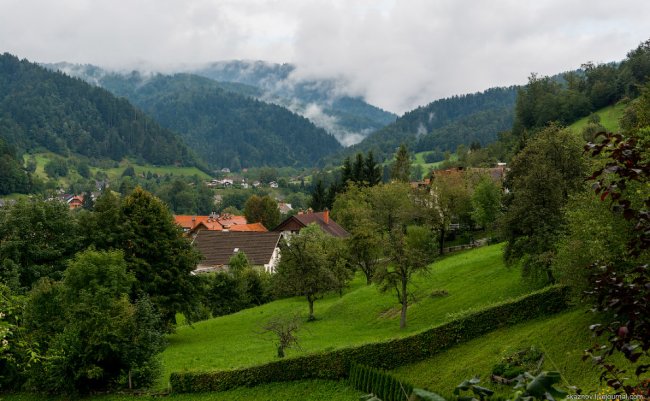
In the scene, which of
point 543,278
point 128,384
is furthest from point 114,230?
point 543,278

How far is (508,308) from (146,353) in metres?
19.2

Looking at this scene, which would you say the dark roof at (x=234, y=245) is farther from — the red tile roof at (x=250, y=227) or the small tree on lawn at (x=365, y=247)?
the red tile roof at (x=250, y=227)

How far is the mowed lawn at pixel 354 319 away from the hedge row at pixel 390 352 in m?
2.64

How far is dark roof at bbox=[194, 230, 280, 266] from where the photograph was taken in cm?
8219

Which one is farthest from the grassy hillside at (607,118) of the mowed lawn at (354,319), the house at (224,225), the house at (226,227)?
the mowed lawn at (354,319)

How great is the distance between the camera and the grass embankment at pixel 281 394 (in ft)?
89.2

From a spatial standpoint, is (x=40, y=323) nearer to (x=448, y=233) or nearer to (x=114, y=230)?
(x=114, y=230)

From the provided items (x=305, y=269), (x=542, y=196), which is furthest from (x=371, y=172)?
(x=542, y=196)

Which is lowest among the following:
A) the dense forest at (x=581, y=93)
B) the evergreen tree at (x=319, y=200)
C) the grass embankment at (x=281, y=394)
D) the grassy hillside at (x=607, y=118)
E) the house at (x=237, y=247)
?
the grass embankment at (x=281, y=394)

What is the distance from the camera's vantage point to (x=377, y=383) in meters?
24.2

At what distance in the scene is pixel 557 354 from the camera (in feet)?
79.1

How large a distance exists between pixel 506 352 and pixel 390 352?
5.81m

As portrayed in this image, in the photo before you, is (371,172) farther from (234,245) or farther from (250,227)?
(234,245)

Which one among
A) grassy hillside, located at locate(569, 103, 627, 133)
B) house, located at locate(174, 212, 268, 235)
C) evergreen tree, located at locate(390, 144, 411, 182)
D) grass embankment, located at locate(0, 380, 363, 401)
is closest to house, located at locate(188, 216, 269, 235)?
house, located at locate(174, 212, 268, 235)
